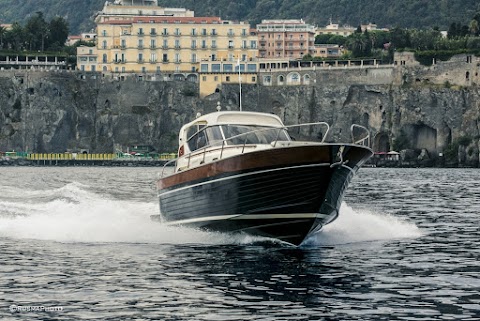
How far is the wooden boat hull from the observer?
3491cm

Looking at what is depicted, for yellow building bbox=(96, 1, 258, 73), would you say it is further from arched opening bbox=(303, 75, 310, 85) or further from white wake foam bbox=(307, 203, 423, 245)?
white wake foam bbox=(307, 203, 423, 245)

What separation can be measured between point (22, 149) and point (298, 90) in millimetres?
47638

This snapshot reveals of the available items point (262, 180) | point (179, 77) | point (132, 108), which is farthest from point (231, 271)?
point (179, 77)

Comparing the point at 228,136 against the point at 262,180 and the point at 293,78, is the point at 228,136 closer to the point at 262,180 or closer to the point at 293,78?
the point at 262,180

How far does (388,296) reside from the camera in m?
27.5

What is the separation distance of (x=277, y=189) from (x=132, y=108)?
15149 centimetres

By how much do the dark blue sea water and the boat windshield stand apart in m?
3.36

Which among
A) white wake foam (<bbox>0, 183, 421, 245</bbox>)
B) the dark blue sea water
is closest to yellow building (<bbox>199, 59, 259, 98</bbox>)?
white wake foam (<bbox>0, 183, 421, 245</bbox>)

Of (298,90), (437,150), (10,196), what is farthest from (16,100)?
(10,196)

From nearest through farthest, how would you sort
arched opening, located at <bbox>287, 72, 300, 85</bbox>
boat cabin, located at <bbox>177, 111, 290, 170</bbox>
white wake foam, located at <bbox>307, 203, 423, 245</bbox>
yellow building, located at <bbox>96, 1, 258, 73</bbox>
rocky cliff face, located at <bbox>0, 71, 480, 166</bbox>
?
boat cabin, located at <bbox>177, 111, 290, 170</bbox> → white wake foam, located at <bbox>307, 203, 423, 245</bbox> → rocky cliff face, located at <bbox>0, 71, 480, 166</bbox> → arched opening, located at <bbox>287, 72, 300, 85</bbox> → yellow building, located at <bbox>96, 1, 258, 73</bbox>

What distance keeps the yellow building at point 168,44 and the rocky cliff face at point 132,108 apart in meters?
7.26

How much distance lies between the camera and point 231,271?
31219 mm

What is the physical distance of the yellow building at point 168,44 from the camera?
629 ft

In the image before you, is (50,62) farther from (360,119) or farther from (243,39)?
(360,119)
